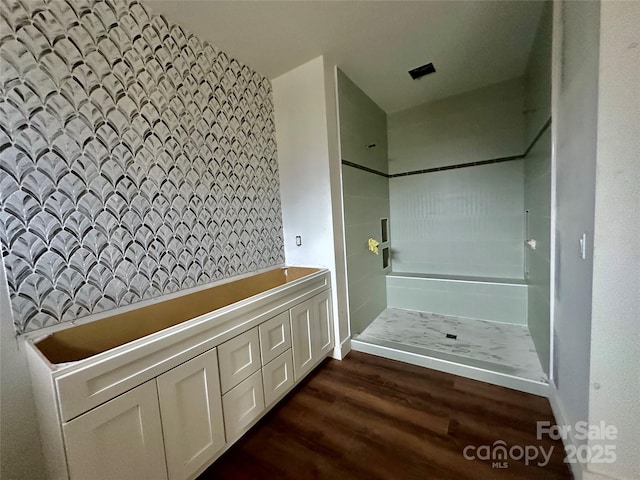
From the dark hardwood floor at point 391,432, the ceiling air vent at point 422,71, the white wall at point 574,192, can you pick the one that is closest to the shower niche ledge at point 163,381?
the dark hardwood floor at point 391,432

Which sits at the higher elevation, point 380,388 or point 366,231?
point 366,231

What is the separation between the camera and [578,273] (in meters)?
1.18

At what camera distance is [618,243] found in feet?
3.14

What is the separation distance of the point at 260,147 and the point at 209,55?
72cm

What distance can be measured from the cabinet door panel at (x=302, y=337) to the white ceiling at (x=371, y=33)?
2.00m

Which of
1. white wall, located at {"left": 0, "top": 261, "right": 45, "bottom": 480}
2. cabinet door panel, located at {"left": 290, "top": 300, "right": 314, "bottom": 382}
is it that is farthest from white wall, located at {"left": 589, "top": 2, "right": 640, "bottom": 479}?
white wall, located at {"left": 0, "top": 261, "right": 45, "bottom": 480}

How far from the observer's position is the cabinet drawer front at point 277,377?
1600mm

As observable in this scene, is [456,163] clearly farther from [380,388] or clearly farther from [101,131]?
[101,131]

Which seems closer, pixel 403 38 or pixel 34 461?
pixel 34 461

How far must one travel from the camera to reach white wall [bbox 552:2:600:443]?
104 centimetres

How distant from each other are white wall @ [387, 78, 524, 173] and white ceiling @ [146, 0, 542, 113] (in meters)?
0.37

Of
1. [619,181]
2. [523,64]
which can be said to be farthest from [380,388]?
[523,64]

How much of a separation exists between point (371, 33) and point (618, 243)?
1969mm

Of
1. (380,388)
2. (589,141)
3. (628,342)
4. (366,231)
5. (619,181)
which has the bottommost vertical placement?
(380,388)
